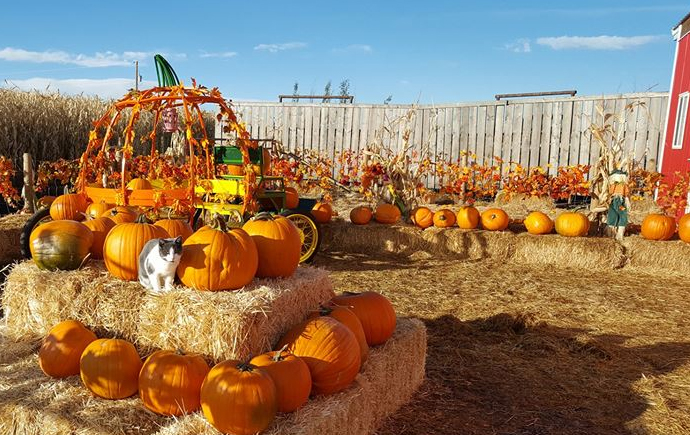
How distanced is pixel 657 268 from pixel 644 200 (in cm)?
437

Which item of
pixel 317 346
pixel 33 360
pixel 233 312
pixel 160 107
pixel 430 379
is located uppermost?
pixel 160 107

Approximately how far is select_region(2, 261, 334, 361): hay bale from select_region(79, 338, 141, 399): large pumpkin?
0.57ft

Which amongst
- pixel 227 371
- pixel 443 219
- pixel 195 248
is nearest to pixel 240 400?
pixel 227 371

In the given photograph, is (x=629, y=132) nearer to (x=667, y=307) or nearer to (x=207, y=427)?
(x=667, y=307)

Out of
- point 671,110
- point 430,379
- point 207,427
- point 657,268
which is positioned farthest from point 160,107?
point 671,110

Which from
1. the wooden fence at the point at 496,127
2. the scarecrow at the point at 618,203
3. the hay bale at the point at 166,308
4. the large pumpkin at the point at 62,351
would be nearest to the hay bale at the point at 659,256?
the scarecrow at the point at 618,203

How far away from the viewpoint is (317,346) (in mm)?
2648

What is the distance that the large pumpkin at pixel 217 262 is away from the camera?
2.75 metres

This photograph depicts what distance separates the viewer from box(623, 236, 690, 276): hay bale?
706cm

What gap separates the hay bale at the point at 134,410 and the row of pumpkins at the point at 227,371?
0.05m

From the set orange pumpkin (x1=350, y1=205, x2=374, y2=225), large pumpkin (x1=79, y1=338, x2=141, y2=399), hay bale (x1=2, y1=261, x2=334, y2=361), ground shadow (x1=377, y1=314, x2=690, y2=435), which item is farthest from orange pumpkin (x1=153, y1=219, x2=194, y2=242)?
orange pumpkin (x1=350, y1=205, x2=374, y2=225)

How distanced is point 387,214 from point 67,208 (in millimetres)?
4538

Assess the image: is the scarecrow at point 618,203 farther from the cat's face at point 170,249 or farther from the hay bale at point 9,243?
the hay bale at point 9,243

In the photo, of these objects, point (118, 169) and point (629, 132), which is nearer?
point (118, 169)
